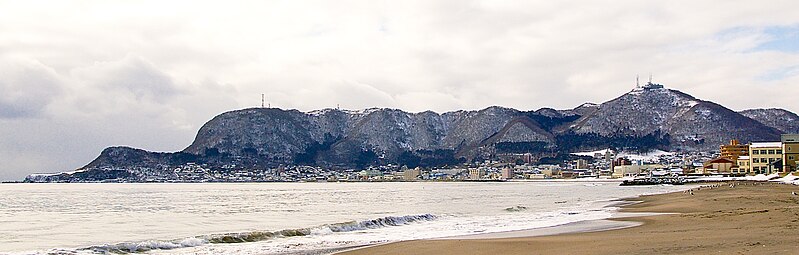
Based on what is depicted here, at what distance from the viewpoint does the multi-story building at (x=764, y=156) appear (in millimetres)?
126562

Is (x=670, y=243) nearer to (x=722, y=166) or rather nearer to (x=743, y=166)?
(x=743, y=166)

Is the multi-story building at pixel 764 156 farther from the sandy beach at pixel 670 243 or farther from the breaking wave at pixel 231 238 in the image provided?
the sandy beach at pixel 670 243

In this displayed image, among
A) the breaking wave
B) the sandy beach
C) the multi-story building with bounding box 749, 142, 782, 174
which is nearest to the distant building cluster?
the multi-story building with bounding box 749, 142, 782, 174

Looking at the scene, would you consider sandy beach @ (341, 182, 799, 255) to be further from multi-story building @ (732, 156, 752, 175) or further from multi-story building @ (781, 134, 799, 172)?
multi-story building @ (732, 156, 752, 175)

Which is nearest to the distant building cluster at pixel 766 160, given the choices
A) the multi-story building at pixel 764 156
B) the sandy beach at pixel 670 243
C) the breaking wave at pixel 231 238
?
the multi-story building at pixel 764 156

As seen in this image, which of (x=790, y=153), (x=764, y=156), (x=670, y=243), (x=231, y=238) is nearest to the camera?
(x=670, y=243)

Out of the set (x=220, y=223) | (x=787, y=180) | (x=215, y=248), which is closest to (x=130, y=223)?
(x=220, y=223)

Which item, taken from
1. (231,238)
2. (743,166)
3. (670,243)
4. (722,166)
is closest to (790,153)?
(743,166)

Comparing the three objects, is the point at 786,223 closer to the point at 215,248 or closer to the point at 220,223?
the point at 215,248

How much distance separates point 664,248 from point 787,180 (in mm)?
79678

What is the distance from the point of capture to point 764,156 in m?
131

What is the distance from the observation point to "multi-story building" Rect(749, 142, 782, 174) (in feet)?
415

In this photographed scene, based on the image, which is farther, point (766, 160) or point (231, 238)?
point (766, 160)

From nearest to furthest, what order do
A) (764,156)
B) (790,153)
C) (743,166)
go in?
(790,153) < (764,156) < (743,166)
